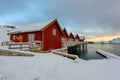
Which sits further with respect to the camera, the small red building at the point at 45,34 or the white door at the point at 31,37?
the white door at the point at 31,37

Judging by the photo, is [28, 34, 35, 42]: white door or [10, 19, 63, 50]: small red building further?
[28, 34, 35, 42]: white door

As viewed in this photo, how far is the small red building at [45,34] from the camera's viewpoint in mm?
18062

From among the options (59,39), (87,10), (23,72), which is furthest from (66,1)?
(23,72)

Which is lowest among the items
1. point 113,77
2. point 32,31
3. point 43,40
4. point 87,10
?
point 113,77

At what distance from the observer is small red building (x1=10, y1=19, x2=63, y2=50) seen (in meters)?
18.1

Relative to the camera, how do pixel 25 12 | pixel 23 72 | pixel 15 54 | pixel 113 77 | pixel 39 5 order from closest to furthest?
pixel 113 77 → pixel 23 72 → pixel 15 54 → pixel 39 5 → pixel 25 12

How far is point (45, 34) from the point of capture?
18.4 m

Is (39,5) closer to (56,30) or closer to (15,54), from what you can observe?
(56,30)

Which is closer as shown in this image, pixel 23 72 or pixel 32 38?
pixel 23 72

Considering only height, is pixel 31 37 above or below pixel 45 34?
below

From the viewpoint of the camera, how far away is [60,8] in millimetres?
23312

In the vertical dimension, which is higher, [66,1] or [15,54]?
[66,1]

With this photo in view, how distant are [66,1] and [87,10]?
17.9 ft

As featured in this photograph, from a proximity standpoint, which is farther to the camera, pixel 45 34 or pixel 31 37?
pixel 31 37
